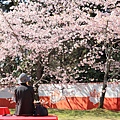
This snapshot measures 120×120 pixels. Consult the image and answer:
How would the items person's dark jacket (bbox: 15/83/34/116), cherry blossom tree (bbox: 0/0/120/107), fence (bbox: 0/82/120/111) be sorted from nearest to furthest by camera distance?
1. person's dark jacket (bbox: 15/83/34/116)
2. cherry blossom tree (bbox: 0/0/120/107)
3. fence (bbox: 0/82/120/111)

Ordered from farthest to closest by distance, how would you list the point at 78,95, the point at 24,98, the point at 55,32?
the point at 78,95, the point at 55,32, the point at 24,98

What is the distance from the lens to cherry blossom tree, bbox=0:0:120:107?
13.2 m

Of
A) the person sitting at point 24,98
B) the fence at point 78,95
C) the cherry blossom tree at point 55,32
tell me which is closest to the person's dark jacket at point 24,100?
the person sitting at point 24,98

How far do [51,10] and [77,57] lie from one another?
9.77 feet

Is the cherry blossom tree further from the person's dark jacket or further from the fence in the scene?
the person's dark jacket

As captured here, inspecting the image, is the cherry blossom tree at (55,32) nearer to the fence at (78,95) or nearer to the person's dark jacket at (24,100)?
the fence at (78,95)

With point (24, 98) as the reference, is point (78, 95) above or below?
below

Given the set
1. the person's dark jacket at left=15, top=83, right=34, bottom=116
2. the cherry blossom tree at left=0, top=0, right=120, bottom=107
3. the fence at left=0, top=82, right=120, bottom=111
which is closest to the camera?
the person's dark jacket at left=15, top=83, right=34, bottom=116

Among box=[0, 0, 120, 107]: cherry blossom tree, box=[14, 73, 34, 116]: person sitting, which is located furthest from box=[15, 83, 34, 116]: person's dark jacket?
box=[0, 0, 120, 107]: cherry blossom tree

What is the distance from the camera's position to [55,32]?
44.3ft

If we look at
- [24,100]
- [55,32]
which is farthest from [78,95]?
[24,100]

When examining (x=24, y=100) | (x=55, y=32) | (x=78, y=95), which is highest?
(x=55, y=32)

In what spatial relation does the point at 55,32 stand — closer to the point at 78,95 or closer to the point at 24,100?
the point at 78,95

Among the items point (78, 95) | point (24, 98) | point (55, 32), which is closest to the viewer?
point (24, 98)
